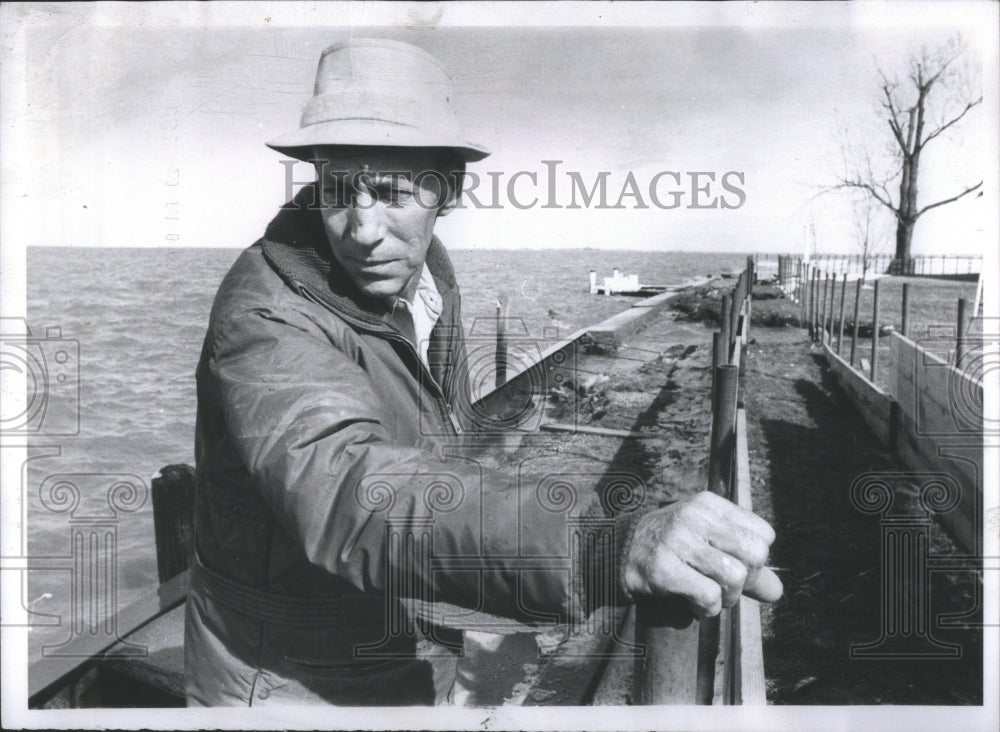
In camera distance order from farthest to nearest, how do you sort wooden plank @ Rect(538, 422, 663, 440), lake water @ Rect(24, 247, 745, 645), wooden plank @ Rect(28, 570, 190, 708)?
wooden plank @ Rect(538, 422, 663, 440), wooden plank @ Rect(28, 570, 190, 708), lake water @ Rect(24, 247, 745, 645)

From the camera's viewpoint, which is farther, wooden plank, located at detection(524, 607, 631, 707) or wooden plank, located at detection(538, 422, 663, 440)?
wooden plank, located at detection(538, 422, 663, 440)

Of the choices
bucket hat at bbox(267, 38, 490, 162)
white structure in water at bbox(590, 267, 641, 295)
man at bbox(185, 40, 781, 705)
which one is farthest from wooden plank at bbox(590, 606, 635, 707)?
white structure in water at bbox(590, 267, 641, 295)

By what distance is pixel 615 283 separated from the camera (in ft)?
15.1

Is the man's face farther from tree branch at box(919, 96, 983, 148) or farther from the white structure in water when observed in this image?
the white structure in water

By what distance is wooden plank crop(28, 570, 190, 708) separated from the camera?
7.07ft

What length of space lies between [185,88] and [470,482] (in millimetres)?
1427

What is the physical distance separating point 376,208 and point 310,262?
0.14 meters

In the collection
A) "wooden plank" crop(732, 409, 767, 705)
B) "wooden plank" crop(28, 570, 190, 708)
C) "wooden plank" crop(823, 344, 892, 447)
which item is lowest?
"wooden plank" crop(28, 570, 190, 708)

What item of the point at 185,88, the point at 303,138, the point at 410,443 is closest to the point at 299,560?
the point at 410,443

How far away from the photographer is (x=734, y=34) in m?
1.94

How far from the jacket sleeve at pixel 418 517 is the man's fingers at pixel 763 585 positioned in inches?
7.2

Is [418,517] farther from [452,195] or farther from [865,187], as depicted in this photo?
[865,187]

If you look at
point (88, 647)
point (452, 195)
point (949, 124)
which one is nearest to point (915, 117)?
point (949, 124)

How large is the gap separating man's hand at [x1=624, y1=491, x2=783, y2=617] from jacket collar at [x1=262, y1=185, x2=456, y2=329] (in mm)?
566
